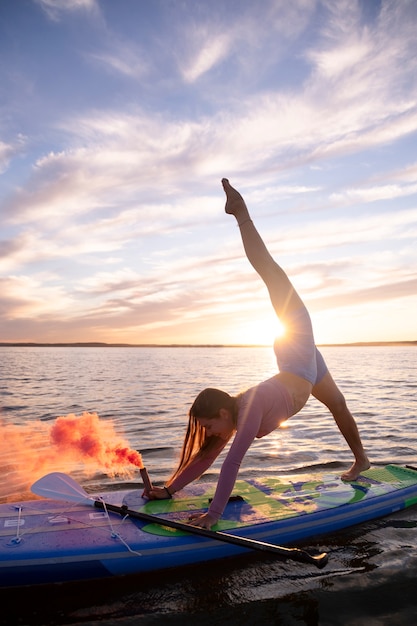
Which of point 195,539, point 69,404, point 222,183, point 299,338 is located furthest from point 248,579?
point 69,404

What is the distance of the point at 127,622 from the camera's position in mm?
3896

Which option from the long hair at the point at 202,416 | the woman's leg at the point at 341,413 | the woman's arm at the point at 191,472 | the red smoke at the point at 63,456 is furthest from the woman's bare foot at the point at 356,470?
the red smoke at the point at 63,456

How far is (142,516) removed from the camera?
16.7 ft

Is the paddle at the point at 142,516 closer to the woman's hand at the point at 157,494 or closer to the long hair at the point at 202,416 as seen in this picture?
the woman's hand at the point at 157,494

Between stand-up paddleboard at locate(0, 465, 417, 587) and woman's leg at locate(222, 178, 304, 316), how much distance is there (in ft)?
7.36

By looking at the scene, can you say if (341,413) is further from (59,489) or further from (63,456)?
(63,456)

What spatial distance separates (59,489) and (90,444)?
3.03m

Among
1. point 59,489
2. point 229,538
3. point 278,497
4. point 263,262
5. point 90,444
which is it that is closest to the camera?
point 229,538

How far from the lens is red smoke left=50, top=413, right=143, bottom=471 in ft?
26.8

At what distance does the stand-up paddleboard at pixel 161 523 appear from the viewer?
14.5 ft

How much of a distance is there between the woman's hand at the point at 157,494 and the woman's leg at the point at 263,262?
8.09ft

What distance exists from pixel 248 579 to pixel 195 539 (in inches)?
24.6

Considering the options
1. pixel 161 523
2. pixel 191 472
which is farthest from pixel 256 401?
pixel 161 523

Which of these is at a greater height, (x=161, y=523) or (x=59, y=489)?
(x=59, y=489)
